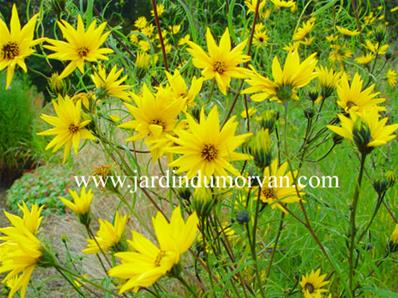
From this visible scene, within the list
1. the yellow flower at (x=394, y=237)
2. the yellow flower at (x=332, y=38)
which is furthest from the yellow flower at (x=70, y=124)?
the yellow flower at (x=332, y=38)

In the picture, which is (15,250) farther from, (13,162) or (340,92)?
(13,162)

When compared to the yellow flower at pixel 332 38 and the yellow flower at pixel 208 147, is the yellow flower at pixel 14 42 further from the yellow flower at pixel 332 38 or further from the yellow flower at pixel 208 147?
the yellow flower at pixel 332 38

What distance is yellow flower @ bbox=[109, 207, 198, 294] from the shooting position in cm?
50

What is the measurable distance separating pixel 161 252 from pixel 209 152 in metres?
0.14

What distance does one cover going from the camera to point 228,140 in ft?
1.96

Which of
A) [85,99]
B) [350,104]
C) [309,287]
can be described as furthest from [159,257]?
[309,287]

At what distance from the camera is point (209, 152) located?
1.95 ft

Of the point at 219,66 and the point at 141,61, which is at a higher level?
the point at 141,61

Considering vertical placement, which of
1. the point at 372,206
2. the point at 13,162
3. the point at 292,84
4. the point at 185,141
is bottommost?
the point at 185,141

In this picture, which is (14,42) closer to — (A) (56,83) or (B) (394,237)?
(A) (56,83)

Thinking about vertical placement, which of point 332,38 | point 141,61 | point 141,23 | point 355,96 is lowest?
point 355,96

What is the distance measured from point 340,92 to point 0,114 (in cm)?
312

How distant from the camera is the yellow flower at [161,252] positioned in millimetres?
495

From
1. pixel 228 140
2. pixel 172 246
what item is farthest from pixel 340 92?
pixel 172 246
